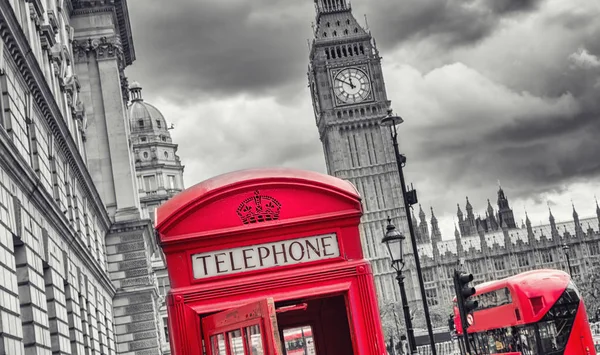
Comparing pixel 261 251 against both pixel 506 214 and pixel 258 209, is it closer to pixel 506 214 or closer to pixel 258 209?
pixel 258 209

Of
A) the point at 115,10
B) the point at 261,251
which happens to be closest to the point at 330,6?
the point at 115,10

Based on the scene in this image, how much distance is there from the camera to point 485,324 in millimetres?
25797

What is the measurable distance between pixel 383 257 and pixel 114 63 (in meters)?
81.5

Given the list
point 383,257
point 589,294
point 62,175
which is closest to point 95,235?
point 62,175

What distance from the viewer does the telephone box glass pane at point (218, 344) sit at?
280 inches

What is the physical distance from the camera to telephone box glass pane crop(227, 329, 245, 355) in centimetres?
678

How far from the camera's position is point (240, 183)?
7758 millimetres

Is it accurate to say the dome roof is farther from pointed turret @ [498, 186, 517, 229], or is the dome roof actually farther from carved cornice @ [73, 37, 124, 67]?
pointed turret @ [498, 186, 517, 229]

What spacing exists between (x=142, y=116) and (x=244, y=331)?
273 ft

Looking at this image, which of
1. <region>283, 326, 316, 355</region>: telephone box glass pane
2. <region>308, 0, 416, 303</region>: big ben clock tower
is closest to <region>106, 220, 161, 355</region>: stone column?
<region>283, 326, 316, 355</region>: telephone box glass pane

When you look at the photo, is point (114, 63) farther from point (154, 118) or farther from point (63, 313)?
point (154, 118)

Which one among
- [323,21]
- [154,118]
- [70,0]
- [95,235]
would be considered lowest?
[95,235]

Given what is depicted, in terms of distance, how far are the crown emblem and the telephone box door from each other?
0.90m

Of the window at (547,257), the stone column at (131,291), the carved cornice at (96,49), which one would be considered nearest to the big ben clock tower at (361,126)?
the window at (547,257)
